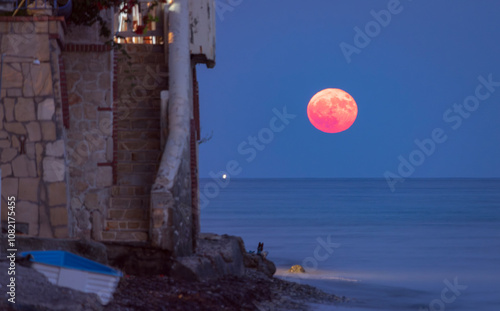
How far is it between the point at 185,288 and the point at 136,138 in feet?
12.3

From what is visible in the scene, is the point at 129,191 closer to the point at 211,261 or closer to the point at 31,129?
the point at 211,261

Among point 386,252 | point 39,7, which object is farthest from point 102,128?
point 386,252

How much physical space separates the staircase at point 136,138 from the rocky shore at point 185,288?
1.99 ft

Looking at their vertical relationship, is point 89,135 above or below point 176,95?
below

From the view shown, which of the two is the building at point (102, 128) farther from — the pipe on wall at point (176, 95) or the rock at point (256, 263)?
the rock at point (256, 263)

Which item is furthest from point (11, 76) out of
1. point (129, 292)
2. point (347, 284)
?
point (347, 284)

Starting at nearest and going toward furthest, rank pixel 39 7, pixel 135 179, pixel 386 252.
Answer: pixel 39 7 → pixel 135 179 → pixel 386 252

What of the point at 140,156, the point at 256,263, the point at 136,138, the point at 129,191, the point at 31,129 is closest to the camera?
the point at 31,129

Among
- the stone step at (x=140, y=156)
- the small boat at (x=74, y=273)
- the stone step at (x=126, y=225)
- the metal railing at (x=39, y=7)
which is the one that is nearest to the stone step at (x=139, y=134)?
the stone step at (x=140, y=156)

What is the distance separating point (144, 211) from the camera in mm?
13023

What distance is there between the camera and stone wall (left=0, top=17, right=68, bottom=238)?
469 inches

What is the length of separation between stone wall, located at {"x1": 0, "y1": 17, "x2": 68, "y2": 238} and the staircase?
1.30 metres

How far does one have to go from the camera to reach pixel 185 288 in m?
11.5

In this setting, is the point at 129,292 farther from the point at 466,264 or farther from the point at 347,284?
the point at 466,264
